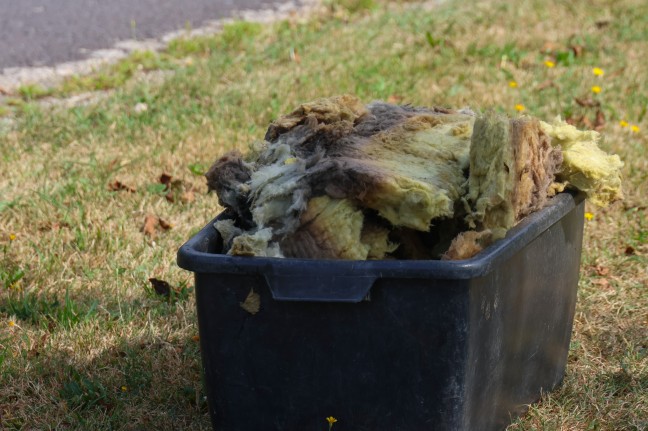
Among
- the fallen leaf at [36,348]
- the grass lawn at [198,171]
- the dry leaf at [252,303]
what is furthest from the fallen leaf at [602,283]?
the fallen leaf at [36,348]

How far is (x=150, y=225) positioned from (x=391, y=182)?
5.77 ft

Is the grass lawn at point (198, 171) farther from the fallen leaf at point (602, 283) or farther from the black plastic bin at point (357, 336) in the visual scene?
the black plastic bin at point (357, 336)

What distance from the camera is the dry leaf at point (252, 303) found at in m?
1.88

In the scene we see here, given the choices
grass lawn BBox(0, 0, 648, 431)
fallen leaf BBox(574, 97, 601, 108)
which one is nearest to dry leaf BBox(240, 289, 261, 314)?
grass lawn BBox(0, 0, 648, 431)

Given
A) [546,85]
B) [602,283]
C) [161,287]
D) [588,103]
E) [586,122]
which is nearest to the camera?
[161,287]

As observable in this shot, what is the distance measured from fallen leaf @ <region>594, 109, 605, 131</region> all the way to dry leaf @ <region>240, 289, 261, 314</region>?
3.15 metres

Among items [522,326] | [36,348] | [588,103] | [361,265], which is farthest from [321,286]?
[588,103]

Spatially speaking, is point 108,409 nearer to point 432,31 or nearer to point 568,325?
point 568,325

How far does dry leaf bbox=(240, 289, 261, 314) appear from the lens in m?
1.88

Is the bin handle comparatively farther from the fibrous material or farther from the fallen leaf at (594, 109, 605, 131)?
the fallen leaf at (594, 109, 605, 131)

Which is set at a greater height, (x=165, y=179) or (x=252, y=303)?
(x=252, y=303)

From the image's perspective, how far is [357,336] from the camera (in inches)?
73.8

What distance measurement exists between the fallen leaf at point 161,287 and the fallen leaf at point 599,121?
253 centimetres

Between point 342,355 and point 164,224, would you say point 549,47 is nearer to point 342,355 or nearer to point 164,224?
point 164,224
